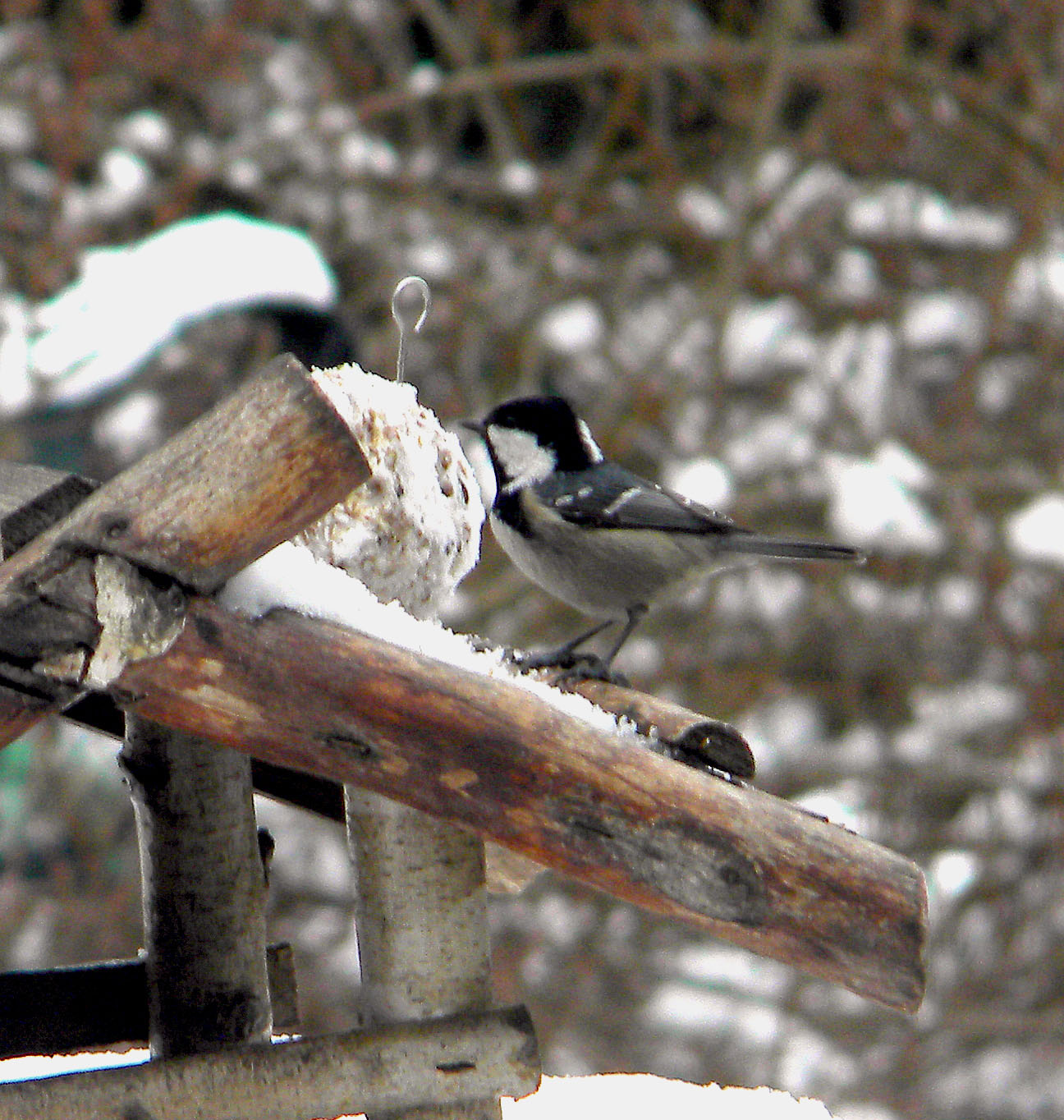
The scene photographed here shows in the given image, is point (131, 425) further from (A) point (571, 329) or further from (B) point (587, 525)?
(B) point (587, 525)

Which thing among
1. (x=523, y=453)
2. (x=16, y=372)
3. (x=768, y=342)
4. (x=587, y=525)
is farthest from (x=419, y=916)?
(x=768, y=342)

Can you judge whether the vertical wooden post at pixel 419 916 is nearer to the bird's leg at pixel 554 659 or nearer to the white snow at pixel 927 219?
the bird's leg at pixel 554 659

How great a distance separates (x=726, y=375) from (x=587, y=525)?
2985mm

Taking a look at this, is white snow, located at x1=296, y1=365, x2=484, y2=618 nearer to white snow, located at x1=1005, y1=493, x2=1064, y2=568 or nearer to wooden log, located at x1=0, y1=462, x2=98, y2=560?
wooden log, located at x1=0, y1=462, x2=98, y2=560

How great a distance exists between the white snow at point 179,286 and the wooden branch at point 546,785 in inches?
96.9

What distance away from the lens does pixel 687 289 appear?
19.9 feet

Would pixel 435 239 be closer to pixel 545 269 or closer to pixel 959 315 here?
pixel 545 269

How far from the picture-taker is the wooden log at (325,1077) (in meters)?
1.50

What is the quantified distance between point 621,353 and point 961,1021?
8.03 ft

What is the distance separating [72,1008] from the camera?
1.85 metres

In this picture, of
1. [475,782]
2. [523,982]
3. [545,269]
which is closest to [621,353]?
[545,269]

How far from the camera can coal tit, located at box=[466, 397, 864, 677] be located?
8.68 feet

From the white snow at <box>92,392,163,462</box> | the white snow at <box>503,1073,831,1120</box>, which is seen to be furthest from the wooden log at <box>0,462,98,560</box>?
the white snow at <box>92,392,163,462</box>

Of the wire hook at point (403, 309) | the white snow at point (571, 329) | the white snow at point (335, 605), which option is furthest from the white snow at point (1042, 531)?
the white snow at point (335, 605)
